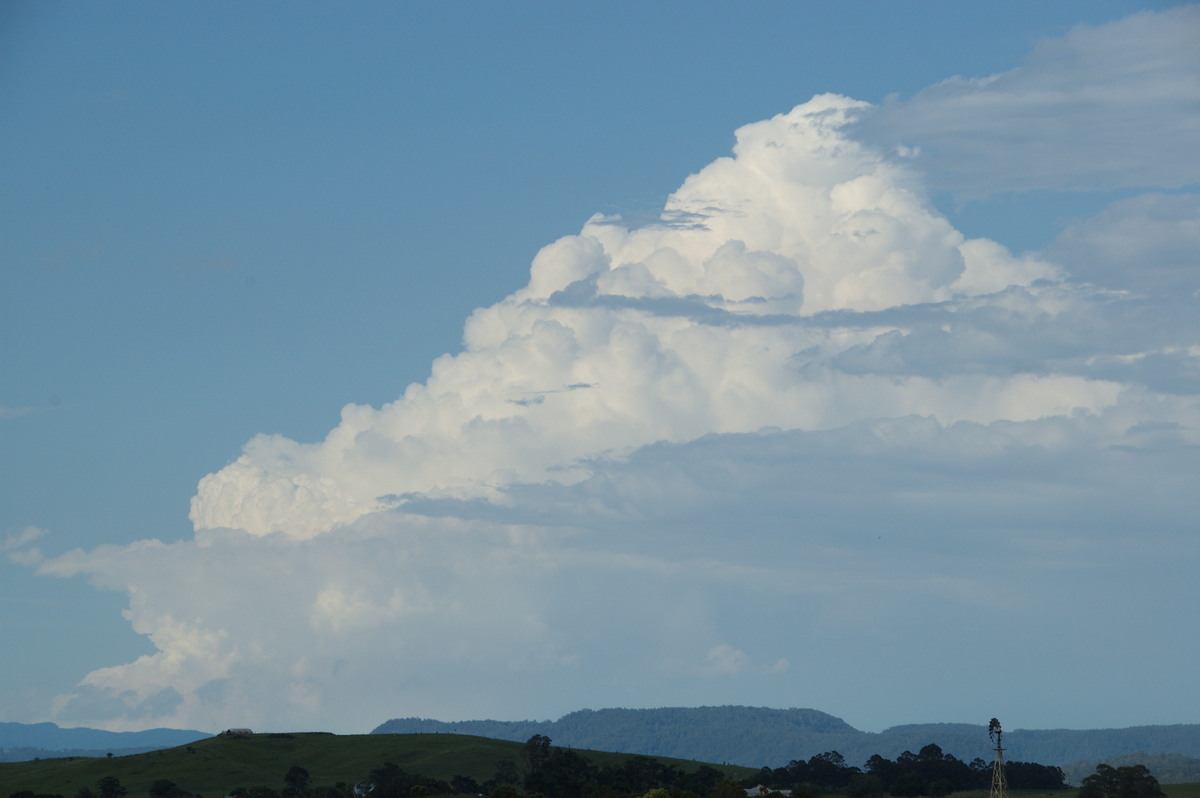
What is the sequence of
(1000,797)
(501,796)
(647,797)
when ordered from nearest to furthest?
(1000,797) < (647,797) < (501,796)

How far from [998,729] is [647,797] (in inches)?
2138

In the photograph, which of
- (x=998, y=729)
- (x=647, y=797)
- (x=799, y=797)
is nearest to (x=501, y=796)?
(x=647, y=797)

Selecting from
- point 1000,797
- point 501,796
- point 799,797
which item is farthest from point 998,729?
point 501,796

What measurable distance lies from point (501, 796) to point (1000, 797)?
79.6 m

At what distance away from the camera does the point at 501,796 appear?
199 meters

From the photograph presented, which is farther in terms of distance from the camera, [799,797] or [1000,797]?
[799,797]

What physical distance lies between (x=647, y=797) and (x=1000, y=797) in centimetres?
5706

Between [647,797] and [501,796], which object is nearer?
[647,797]

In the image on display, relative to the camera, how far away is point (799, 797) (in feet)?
629

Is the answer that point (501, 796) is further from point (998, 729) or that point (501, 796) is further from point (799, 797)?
point (998, 729)

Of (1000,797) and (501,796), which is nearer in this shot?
(1000,797)

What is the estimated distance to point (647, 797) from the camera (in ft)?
610

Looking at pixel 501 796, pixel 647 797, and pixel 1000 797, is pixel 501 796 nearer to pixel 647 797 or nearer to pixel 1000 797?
pixel 647 797

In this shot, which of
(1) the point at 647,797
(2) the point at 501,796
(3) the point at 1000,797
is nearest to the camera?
(3) the point at 1000,797
